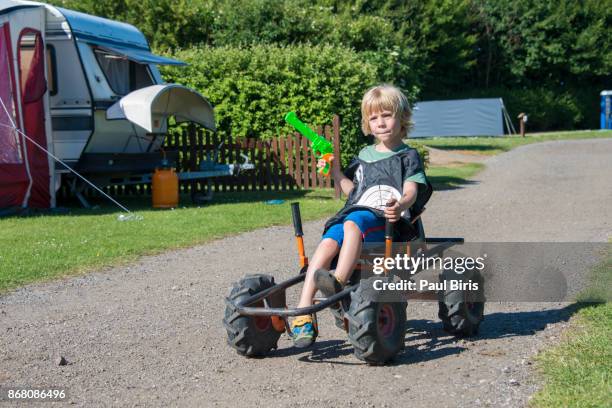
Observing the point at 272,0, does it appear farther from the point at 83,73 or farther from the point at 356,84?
the point at 83,73

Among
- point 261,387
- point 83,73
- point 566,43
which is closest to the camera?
point 261,387

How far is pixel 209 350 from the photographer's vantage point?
550 cm

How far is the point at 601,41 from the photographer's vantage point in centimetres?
4756

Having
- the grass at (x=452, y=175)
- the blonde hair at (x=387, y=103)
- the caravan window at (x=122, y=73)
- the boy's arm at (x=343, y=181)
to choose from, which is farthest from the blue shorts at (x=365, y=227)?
the grass at (x=452, y=175)

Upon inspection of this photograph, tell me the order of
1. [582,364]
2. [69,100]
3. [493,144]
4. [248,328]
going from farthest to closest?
[493,144], [69,100], [248,328], [582,364]

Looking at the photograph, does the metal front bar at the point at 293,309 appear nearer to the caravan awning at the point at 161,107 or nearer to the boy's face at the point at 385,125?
the boy's face at the point at 385,125

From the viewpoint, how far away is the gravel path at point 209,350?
455 cm

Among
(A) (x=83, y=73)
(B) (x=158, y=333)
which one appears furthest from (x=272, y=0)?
(B) (x=158, y=333)

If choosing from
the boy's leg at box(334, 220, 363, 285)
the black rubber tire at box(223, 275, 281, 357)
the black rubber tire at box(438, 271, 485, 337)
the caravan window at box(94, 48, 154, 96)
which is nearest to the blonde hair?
the boy's leg at box(334, 220, 363, 285)

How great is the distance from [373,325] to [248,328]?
0.79 meters

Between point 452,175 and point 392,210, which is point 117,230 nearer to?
point 392,210

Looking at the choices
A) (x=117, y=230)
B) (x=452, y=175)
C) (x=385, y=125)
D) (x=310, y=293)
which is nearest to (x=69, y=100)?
(x=117, y=230)

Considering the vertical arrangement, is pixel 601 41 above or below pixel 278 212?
above

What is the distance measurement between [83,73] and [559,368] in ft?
36.1
